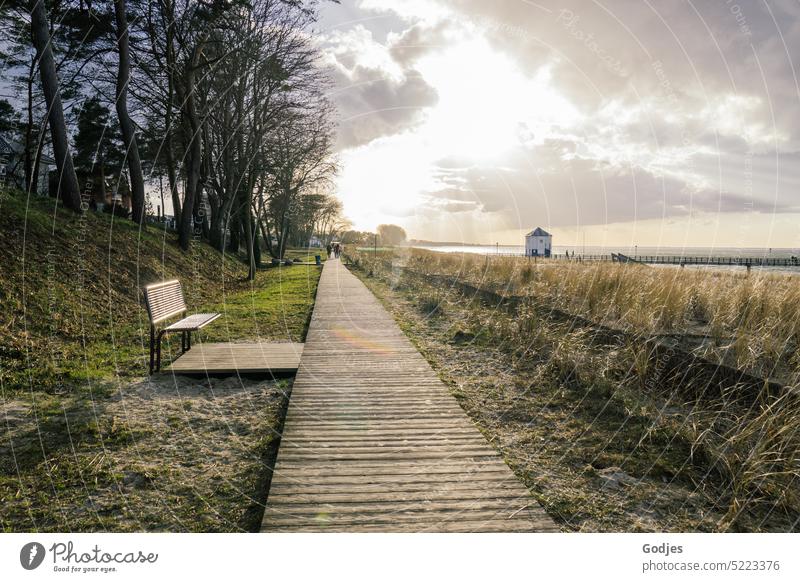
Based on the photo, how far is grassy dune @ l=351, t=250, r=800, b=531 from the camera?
132 inches

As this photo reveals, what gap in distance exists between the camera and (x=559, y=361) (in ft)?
21.2

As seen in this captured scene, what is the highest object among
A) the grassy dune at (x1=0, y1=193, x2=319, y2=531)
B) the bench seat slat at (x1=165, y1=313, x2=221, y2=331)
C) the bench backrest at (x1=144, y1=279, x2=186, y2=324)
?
the bench backrest at (x1=144, y1=279, x2=186, y2=324)

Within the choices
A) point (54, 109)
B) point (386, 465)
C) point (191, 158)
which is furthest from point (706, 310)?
point (191, 158)

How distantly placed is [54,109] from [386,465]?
524 inches

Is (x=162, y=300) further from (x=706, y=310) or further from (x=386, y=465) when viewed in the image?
(x=706, y=310)

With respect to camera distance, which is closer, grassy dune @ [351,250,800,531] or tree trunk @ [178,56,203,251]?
grassy dune @ [351,250,800,531]

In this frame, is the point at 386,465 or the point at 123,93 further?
the point at 123,93

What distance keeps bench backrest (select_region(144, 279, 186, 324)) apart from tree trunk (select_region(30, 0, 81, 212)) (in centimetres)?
592

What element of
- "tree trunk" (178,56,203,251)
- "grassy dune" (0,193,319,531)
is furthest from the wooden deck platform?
"tree trunk" (178,56,203,251)

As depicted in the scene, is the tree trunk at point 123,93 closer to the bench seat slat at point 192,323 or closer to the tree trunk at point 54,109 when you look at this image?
the tree trunk at point 54,109

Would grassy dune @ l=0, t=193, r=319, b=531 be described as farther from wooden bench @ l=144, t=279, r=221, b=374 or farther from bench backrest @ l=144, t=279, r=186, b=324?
bench backrest @ l=144, t=279, r=186, b=324

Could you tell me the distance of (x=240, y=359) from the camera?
661 cm

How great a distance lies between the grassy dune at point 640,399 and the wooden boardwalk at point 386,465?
37 centimetres
